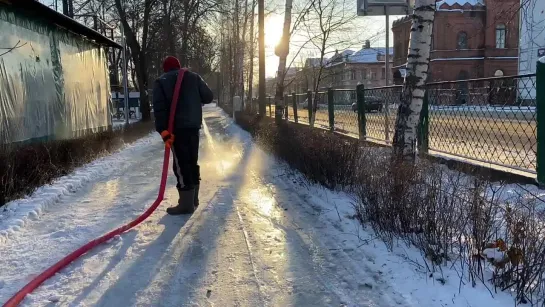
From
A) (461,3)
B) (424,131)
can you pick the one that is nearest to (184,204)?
(424,131)

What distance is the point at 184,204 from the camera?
19.1 ft

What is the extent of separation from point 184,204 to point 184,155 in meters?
0.61

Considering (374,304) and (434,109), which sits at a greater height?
(434,109)

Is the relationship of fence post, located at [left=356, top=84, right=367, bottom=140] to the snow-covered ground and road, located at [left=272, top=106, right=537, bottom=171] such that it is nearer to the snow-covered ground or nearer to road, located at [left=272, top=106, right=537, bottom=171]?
road, located at [left=272, top=106, right=537, bottom=171]

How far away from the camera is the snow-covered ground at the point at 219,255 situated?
3373 mm

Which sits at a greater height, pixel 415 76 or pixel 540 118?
pixel 415 76

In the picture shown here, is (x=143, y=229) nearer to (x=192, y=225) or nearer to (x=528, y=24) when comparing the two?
(x=192, y=225)

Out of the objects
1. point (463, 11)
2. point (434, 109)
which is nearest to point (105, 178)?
point (434, 109)

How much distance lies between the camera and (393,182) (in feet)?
14.5

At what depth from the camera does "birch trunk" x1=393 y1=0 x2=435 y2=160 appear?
19.5 ft

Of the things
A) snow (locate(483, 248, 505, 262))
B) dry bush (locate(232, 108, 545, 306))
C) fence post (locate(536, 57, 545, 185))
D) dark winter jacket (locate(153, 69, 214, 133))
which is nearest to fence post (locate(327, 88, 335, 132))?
dry bush (locate(232, 108, 545, 306))

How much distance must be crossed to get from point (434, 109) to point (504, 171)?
1.73m

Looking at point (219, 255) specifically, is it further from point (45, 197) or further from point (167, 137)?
point (45, 197)

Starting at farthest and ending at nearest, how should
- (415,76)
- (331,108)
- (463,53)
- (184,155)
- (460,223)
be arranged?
1. (463,53)
2. (331,108)
3. (415,76)
4. (184,155)
5. (460,223)
